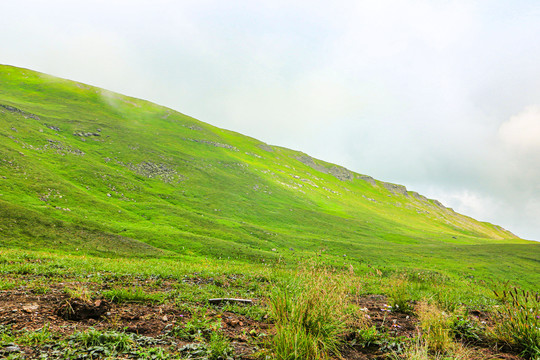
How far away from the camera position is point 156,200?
5409cm

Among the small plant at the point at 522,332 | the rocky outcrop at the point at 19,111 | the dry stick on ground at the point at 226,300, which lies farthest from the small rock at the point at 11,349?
the rocky outcrop at the point at 19,111

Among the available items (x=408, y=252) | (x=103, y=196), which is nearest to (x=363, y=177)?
(x=408, y=252)

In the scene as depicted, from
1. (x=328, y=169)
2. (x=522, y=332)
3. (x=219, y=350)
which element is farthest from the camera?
(x=328, y=169)

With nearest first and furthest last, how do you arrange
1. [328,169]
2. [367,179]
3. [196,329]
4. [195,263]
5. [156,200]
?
1. [196,329]
2. [195,263]
3. [156,200]
4. [328,169]
5. [367,179]

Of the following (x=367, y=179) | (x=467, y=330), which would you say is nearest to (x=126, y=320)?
(x=467, y=330)

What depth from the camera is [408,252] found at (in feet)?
177

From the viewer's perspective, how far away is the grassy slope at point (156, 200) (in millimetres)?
32656

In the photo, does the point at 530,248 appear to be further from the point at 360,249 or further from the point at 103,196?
the point at 103,196

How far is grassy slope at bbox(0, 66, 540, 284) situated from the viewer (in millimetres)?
32656

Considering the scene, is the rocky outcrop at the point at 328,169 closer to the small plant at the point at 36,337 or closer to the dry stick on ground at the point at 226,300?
the dry stick on ground at the point at 226,300

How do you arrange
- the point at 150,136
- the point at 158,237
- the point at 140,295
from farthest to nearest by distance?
1. the point at 150,136
2. the point at 158,237
3. the point at 140,295

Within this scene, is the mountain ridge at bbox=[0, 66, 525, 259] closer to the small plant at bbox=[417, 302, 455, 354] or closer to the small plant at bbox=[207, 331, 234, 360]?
the small plant at bbox=[207, 331, 234, 360]

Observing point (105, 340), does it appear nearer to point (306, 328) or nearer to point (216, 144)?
point (306, 328)

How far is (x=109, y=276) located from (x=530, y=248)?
89.1m
